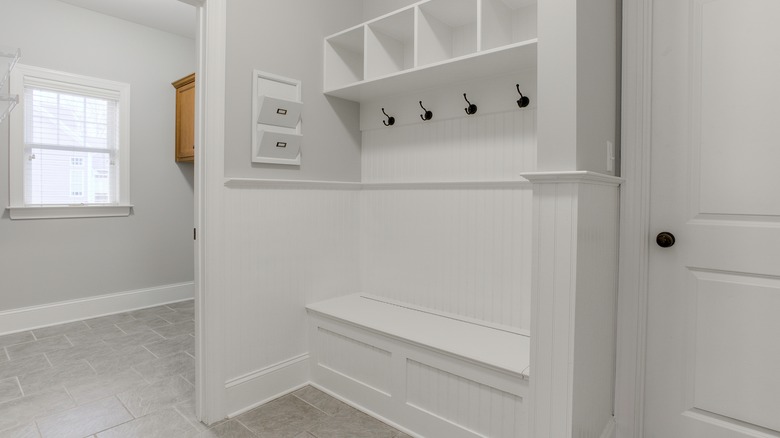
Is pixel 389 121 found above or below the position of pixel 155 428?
above

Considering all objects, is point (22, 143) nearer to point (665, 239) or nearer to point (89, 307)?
point (89, 307)

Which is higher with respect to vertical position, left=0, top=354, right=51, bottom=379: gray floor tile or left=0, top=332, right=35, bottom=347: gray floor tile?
left=0, top=332, right=35, bottom=347: gray floor tile

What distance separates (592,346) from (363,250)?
1.58 meters

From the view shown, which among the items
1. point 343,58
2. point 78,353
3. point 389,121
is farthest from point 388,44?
point 78,353

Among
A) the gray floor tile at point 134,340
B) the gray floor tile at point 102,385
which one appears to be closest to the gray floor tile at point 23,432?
the gray floor tile at point 102,385

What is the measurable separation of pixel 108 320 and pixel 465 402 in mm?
3335

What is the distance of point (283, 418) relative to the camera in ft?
6.71

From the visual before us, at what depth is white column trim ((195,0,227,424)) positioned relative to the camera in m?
1.96

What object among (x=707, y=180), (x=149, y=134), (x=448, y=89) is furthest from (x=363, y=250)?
(x=149, y=134)

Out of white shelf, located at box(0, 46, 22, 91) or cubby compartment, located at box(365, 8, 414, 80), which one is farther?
cubby compartment, located at box(365, 8, 414, 80)

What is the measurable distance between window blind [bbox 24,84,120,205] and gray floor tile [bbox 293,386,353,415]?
2800mm

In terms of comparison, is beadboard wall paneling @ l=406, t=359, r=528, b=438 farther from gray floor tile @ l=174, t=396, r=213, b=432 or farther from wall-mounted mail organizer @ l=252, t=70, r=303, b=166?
wall-mounted mail organizer @ l=252, t=70, r=303, b=166

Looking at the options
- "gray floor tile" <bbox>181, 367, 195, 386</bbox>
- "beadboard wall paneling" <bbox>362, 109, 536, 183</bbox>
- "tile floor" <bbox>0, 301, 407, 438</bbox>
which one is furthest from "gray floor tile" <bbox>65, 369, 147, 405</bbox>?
"beadboard wall paneling" <bbox>362, 109, 536, 183</bbox>

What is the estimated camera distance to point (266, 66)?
7.26 feet
